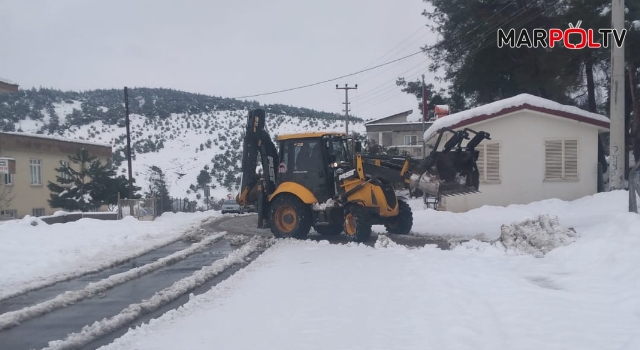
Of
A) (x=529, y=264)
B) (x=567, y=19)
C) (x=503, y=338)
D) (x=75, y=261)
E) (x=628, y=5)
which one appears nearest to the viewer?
(x=503, y=338)

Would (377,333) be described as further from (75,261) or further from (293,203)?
(293,203)

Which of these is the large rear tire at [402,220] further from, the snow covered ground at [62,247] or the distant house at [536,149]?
the distant house at [536,149]

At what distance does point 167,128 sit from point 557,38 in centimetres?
5874

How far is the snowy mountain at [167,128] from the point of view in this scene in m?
65.9

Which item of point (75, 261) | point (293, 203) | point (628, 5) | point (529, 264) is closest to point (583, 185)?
point (628, 5)

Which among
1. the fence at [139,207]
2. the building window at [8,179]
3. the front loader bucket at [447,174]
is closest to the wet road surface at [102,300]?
the front loader bucket at [447,174]

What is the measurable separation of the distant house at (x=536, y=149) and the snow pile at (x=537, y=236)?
979 cm

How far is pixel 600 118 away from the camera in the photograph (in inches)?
850

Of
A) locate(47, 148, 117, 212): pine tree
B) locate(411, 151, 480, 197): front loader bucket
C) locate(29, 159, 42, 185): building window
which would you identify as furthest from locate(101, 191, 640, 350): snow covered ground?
locate(29, 159, 42, 185): building window

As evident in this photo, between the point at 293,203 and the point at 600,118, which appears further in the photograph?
the point at 600,118

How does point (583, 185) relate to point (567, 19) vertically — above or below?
below

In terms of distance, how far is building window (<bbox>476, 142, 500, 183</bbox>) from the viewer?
2255 cm

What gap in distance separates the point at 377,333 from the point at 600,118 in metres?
17.7

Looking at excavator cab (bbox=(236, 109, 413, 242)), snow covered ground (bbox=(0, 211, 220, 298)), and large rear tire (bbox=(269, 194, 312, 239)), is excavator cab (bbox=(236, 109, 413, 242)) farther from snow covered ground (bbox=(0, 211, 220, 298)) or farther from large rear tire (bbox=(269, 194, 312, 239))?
snow covered ground (bbox=(0, 211, 220, 298))
